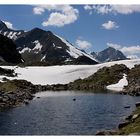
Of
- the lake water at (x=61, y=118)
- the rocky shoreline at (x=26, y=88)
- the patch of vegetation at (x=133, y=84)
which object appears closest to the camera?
the lake water at (x=61, y=118)

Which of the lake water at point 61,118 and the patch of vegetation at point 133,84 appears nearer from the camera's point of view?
the lake water at point 61,118

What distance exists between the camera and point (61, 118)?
267ft

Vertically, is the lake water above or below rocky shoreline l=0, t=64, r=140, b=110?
below

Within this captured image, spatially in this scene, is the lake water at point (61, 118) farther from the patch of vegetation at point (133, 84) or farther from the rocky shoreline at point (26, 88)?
the patch of vegetation at point (133, 84)

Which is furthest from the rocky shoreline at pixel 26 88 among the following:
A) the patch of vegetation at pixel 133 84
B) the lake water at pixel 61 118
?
the lake water at pixel 61 118

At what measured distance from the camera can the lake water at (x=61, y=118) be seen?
67812 mm

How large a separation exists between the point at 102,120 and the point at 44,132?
15644 millimetres

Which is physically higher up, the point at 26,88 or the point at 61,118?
the point at 26,88

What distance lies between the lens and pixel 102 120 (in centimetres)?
7831

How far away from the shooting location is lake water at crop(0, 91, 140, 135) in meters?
67.8

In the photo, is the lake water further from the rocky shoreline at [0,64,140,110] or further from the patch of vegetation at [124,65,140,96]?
the patch of vegetation at [124,65,140,96]

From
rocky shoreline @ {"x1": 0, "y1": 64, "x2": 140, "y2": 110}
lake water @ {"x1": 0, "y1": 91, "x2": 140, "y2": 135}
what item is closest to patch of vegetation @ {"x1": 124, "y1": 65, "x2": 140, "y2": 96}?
rocky shoreline @ {"x1": 0, "y1": 64, "x2": 140, "y2": 110}

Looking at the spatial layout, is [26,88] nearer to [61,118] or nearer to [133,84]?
[133,84]

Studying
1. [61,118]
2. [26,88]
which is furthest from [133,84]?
[61,118]
